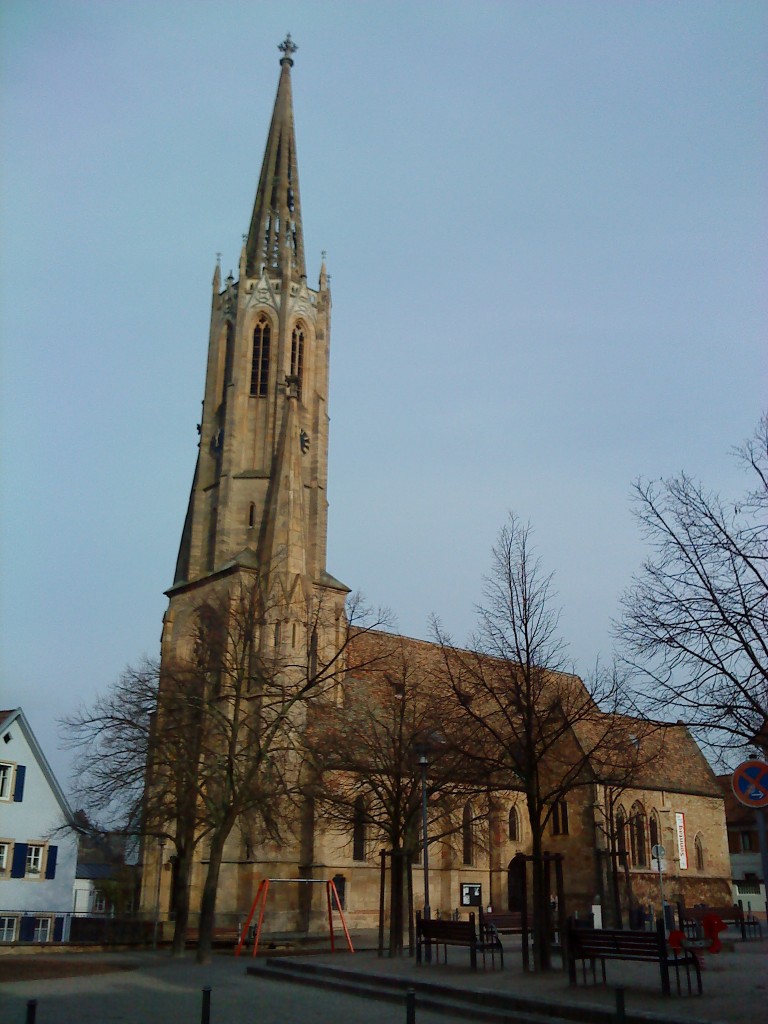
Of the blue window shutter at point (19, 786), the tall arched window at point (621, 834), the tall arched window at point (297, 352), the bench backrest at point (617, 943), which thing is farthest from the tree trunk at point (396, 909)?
the tall arched window at point (297, 352)

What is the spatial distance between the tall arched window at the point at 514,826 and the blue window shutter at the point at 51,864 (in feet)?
76.7

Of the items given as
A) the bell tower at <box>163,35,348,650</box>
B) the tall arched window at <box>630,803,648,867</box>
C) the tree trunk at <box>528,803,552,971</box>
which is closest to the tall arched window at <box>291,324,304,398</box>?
the bell tower at <box>163,35,348,650</box>

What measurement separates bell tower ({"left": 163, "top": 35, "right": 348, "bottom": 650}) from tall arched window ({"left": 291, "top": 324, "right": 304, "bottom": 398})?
7cm

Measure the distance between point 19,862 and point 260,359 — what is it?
97.4ft

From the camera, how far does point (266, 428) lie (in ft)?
180

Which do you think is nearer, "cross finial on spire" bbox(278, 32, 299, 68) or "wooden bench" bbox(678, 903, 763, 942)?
"wooden bench" bbox(678, 903, 763, 942)

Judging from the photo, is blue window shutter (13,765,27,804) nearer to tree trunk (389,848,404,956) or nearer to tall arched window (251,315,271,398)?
tree trunk (389,848,404,956)

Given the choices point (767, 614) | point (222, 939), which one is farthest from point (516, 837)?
point (767, 614)

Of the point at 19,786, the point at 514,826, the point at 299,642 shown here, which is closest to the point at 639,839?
the point at 514,826

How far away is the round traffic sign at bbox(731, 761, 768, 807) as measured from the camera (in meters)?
11.4

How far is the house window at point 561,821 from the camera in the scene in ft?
167

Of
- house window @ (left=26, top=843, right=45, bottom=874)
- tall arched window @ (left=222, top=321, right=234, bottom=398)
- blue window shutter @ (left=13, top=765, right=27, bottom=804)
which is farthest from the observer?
tall arched window @ (left=222, top=321, right=234, bottom=398)

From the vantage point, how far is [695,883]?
2159 inches

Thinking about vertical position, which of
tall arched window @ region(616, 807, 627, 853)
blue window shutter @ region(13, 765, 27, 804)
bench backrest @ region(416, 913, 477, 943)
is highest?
blue window shutter @ region(13, 765, 27, 804)
